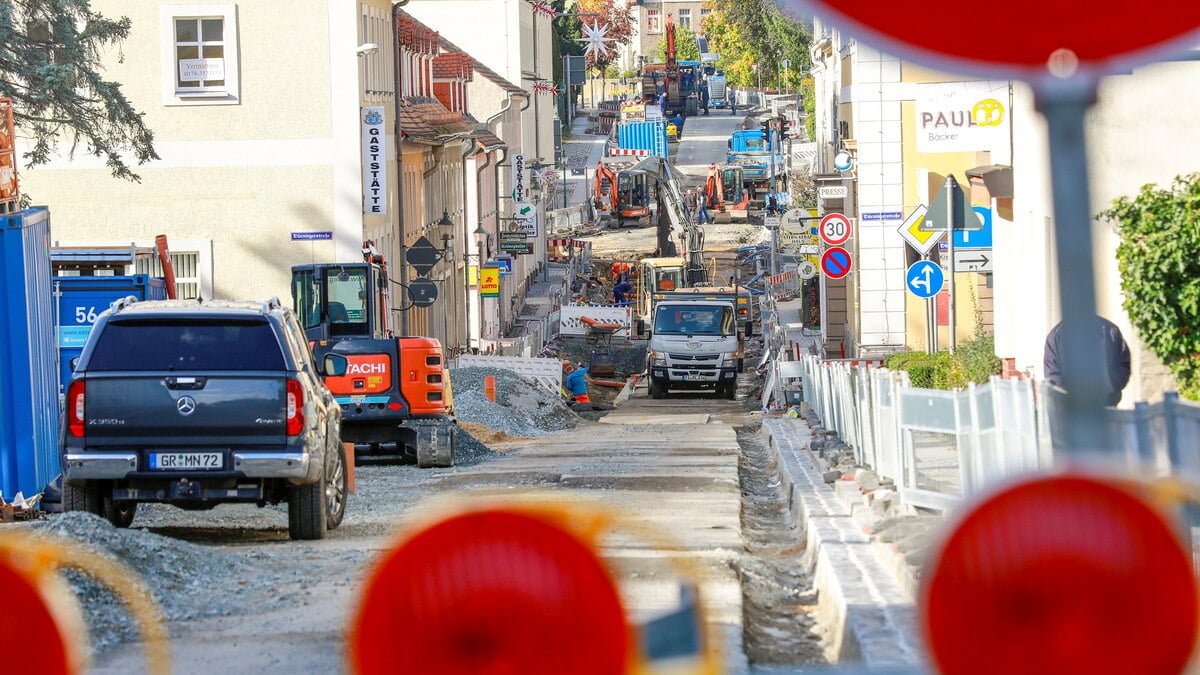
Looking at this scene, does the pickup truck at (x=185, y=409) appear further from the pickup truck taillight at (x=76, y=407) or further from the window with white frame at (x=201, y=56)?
the window with white frame at (x=201, y=56)

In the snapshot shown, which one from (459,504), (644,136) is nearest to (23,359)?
(459,504)

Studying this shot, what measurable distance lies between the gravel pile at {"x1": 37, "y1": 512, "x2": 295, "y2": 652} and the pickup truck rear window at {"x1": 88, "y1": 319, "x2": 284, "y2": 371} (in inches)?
58.3

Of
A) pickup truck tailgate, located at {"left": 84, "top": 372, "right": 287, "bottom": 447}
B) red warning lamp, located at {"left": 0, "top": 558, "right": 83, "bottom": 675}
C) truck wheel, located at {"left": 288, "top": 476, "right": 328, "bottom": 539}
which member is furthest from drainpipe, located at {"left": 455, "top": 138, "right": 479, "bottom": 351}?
red warning lamp, located at {"left": 0, "top": 558, "right": 83, "bottom": 675}

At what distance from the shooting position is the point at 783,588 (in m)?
11.6

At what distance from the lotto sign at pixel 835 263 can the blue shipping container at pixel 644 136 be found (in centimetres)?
7000

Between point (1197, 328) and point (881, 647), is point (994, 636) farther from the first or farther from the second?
point (1197, 328)

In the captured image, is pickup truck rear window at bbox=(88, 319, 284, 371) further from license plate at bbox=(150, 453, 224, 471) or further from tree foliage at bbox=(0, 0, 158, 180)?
tree foliage at bbox=(0, 0, 158, 180)

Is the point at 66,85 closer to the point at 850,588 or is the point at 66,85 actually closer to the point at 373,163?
the point at 373,163

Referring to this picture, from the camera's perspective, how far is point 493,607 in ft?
8.10

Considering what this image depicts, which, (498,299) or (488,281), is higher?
(488,281)

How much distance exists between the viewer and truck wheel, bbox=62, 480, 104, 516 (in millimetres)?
12445

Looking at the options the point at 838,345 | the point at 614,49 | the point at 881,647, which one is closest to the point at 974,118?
the point at 881,647

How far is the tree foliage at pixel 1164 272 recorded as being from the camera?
1288 centimetres

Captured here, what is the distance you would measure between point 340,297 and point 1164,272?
16.7 m
